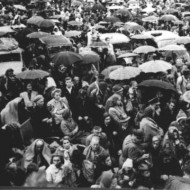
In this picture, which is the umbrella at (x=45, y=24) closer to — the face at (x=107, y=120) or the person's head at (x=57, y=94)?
the person's head at (x=57, y=94)

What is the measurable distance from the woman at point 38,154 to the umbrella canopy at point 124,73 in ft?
11.3

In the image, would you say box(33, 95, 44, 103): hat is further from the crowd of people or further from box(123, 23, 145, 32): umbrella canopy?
box(123, 23, 145, 32): umbrella canopy

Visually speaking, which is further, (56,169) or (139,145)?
(139,145)

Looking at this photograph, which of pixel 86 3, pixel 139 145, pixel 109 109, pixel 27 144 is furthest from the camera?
pixel 86 3

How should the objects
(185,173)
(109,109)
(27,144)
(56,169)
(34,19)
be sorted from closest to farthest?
1. (185,173)
2. (56,169)
3. (27,144)
4. (109,109)
5. (34,19)

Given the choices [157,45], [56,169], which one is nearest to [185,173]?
[56,169]

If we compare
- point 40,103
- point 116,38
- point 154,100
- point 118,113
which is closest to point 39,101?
point 40,103

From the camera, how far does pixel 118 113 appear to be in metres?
8.09

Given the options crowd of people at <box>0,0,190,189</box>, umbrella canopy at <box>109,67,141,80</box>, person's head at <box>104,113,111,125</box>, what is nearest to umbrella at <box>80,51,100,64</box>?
crowd of people at <box>0,0,190,189</box>

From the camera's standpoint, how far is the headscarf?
779cm

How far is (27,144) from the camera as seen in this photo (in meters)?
7.50

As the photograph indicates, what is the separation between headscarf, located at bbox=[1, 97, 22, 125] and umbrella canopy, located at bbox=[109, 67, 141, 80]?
9.60 ft

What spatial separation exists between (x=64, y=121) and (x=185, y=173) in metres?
2.88

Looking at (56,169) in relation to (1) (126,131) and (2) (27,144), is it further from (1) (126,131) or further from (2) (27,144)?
(1) (126,131)
